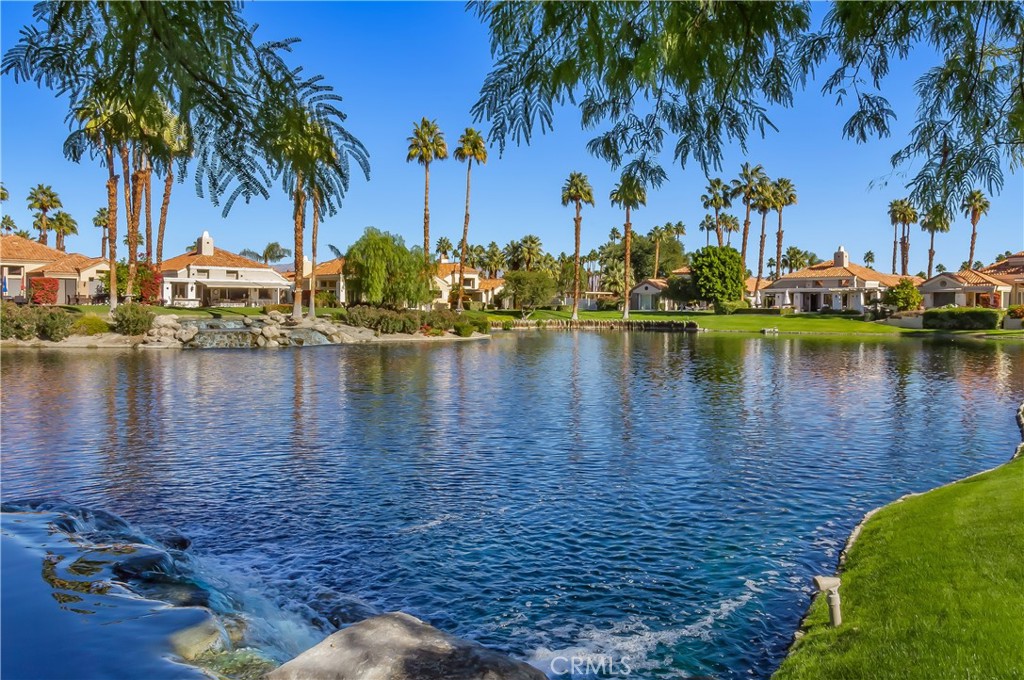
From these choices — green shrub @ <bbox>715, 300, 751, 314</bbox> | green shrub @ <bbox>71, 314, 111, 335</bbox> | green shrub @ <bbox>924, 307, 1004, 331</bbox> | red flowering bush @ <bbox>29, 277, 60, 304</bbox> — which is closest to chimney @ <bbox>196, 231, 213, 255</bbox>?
red flowering bush @ <bbox>29, 277, 60, 304</bbox>

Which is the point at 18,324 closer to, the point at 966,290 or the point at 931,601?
the point at 931,601

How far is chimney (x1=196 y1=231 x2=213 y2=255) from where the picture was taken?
81375 millimetres

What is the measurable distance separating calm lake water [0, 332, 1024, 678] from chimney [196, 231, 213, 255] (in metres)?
53.4

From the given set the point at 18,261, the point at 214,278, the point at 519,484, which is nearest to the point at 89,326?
the point at 214,278

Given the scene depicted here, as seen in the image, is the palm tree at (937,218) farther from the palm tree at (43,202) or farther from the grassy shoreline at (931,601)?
the palm tree at (43,202)

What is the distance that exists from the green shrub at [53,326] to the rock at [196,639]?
46.6m

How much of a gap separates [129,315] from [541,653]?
48523mm

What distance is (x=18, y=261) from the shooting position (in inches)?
2844

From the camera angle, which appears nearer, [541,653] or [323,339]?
[541,653]

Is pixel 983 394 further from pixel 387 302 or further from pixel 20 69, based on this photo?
pixel 387 302

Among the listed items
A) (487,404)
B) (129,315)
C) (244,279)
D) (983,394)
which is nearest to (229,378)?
(487,404)

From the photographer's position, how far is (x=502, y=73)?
4309mm

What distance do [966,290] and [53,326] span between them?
9674cm

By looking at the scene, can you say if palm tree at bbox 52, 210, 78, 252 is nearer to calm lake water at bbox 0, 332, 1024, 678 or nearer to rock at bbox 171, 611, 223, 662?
calm lake water at bbox 0, 332, 1024, 678
